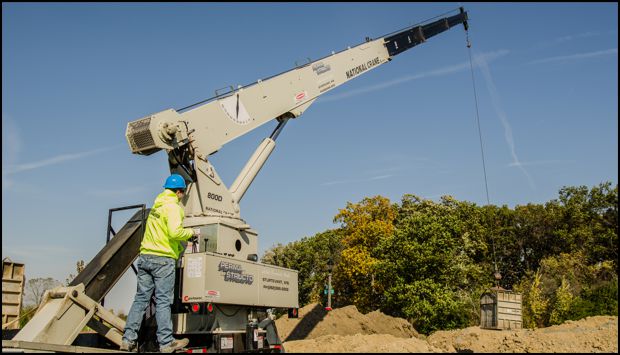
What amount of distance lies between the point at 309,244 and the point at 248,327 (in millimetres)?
46276

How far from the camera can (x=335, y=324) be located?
79.2 ft

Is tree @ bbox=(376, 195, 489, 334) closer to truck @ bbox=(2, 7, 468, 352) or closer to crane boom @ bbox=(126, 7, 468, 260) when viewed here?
crane boom @ bbox=(126, 7, 468, 260)

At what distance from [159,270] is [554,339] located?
927cm

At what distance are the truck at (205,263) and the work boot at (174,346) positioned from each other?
20 centimetres

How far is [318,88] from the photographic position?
603 inches

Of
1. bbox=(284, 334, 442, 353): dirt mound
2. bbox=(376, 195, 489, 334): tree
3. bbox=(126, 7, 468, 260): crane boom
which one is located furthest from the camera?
bbox=(376, 195, 489, 334): tree

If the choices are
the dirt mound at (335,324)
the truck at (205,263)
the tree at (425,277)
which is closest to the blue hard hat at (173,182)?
the truck at (205,263)

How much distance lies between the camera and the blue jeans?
26.3ft

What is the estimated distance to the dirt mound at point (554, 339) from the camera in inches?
457

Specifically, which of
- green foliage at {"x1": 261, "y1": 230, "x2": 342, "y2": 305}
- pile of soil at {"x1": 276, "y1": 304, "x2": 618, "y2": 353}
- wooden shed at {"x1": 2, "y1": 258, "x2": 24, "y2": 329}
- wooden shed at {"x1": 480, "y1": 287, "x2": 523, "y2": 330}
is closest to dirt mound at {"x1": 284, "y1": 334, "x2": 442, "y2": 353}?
pile of soil at {"x1": 276, "y1": 304, "x2": 618, "y2": 353}

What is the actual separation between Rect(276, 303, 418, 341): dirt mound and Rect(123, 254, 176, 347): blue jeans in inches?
595

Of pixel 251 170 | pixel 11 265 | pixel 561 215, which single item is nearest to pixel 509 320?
pixel 251 170

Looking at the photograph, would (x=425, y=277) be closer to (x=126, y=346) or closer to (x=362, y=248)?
(x=362, y=248)

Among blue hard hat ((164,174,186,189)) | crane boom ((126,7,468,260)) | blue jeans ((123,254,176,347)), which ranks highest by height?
crane boom ((126,7,468,260))
